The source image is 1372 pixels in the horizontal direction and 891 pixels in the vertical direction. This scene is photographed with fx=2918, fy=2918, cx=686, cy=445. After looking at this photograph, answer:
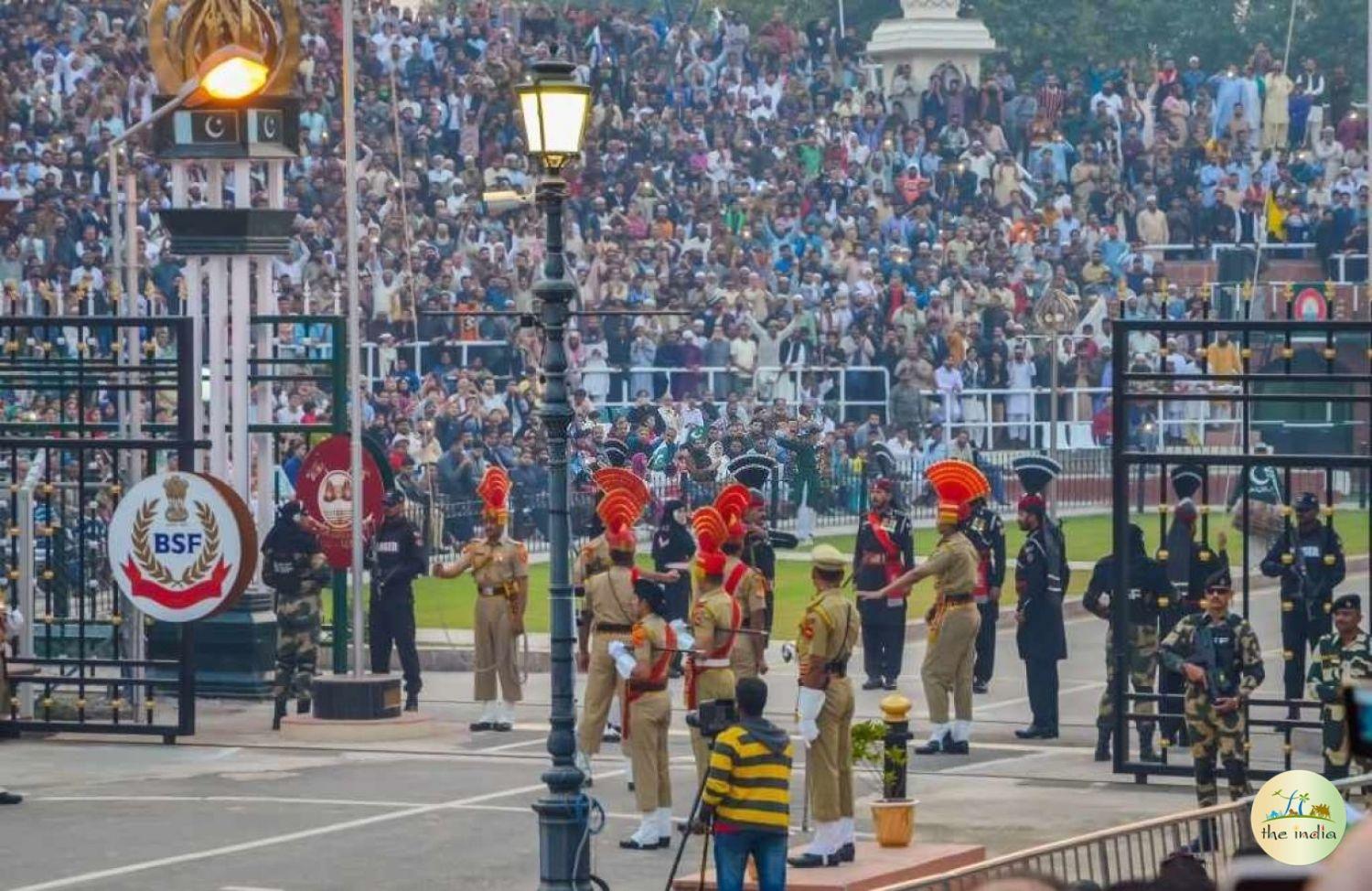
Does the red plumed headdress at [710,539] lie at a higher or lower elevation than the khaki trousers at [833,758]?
higher

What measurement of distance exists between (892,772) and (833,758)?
0.35 meters

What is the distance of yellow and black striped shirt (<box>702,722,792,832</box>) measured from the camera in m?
13.8

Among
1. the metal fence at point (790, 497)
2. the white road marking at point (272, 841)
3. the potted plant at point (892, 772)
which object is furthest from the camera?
the metal fence at point (790, 497)

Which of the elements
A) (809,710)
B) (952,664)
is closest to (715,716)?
(809,710)

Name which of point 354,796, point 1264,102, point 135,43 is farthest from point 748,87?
point 354,796

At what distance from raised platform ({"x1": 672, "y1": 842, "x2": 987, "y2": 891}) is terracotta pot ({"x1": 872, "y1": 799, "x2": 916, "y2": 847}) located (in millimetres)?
49

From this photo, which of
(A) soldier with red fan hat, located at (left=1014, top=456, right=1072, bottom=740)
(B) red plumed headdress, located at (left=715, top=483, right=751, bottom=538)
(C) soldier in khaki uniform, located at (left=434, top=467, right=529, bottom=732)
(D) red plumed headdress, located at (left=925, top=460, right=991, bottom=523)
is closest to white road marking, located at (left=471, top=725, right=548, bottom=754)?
(C) soldier in khaki uniform, located at (left=434, top=467, right=529, bottom=732)

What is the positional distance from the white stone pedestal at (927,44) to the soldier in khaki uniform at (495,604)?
28.8 m

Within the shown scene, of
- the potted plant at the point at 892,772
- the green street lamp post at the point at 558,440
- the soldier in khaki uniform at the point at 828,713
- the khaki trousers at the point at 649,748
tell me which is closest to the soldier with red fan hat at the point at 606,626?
the khaki trousers at the point at 649,748

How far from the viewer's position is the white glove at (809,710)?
15.8m

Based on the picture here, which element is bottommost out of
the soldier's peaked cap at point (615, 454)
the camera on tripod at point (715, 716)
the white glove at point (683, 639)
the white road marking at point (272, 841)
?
the white road marking at point (272, 841)

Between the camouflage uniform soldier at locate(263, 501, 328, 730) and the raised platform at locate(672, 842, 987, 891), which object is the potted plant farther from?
the camouflage uniform soldier at locate(263, 501, 328, 730)

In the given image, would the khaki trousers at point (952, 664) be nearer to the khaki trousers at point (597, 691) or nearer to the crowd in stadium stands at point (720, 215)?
the khaki trousers at point (597, 691)

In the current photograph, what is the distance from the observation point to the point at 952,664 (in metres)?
20.1
